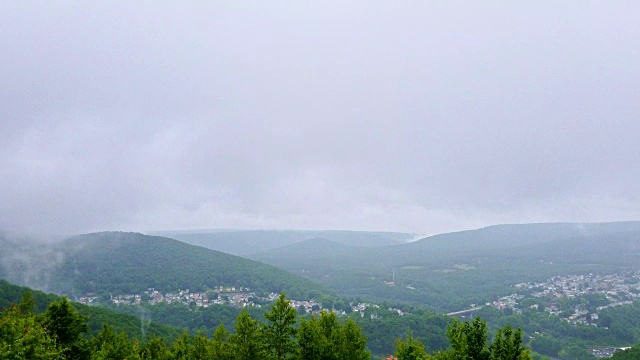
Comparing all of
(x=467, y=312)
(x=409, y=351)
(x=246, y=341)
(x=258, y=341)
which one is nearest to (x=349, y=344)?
(x=409, y=351)

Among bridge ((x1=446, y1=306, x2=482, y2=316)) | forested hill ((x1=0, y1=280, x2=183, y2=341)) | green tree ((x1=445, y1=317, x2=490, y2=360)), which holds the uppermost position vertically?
green tree ((x1=445, y1=317, x2=490, y2=360))

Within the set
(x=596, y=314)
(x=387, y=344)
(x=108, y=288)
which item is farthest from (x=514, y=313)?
(x=108, y=288)

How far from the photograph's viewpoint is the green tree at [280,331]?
26.3 meters

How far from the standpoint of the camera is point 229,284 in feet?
633

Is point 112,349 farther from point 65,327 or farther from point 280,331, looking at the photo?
point 280,331

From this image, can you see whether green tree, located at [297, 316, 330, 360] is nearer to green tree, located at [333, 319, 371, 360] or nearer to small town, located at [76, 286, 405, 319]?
green tree, located at [333, 319, 371, 360]

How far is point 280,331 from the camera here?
2656cm

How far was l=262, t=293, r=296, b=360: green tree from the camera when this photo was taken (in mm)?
26344

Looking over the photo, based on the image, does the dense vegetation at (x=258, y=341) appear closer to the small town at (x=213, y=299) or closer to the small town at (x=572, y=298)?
the small town at (x=213, y=299)

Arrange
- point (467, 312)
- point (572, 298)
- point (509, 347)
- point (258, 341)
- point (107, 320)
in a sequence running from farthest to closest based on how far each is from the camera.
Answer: point (572, 298) → point (467, 312) → point (107, 320) → point (258, 341) → point (509, 347)

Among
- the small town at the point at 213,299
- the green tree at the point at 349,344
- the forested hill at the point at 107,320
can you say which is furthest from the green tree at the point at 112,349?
the small town at the point at 213,299

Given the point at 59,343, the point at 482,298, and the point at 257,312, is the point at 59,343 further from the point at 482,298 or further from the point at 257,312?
the point at 482,298

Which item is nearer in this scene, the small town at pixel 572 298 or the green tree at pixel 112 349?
the green tree at pixel 112 349

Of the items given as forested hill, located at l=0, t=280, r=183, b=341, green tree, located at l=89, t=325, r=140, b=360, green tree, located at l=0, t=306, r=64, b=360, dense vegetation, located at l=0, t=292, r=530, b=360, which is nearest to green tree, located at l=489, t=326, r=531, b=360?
dense vegetation, located at l=0, t=292, r=530, b=360
